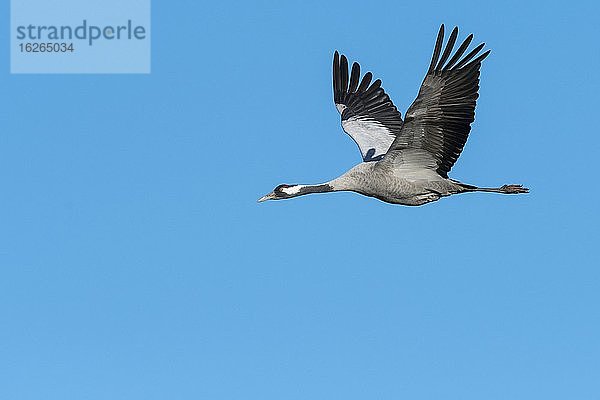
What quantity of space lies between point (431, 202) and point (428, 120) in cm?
232

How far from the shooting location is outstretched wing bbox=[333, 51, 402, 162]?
2764cm

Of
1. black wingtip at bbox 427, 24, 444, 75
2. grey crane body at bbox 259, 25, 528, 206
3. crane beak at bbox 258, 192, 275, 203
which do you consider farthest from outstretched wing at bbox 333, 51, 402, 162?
black wingtip at bbox 427, 24, 444, 75

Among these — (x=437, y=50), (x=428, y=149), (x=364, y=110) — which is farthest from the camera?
(x=364, y=110)

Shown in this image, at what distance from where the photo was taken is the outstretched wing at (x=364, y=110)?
27.6 m

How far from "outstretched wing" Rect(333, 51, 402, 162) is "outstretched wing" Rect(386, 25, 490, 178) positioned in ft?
10.9

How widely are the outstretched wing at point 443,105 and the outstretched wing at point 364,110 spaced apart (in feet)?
10.9

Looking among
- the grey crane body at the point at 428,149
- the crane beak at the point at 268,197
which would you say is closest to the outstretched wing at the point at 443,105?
the grey crane body at the point at 428,149

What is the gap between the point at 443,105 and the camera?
22844 millimetres

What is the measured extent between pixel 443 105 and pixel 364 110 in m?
6.33

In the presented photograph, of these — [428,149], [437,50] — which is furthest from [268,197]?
[437,50]

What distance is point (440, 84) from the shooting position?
22.6 m

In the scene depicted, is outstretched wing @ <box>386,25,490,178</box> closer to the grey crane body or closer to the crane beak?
A: the grey crane body

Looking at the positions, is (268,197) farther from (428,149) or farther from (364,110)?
(364,110)

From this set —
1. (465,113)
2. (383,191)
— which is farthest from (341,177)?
(465,113)
